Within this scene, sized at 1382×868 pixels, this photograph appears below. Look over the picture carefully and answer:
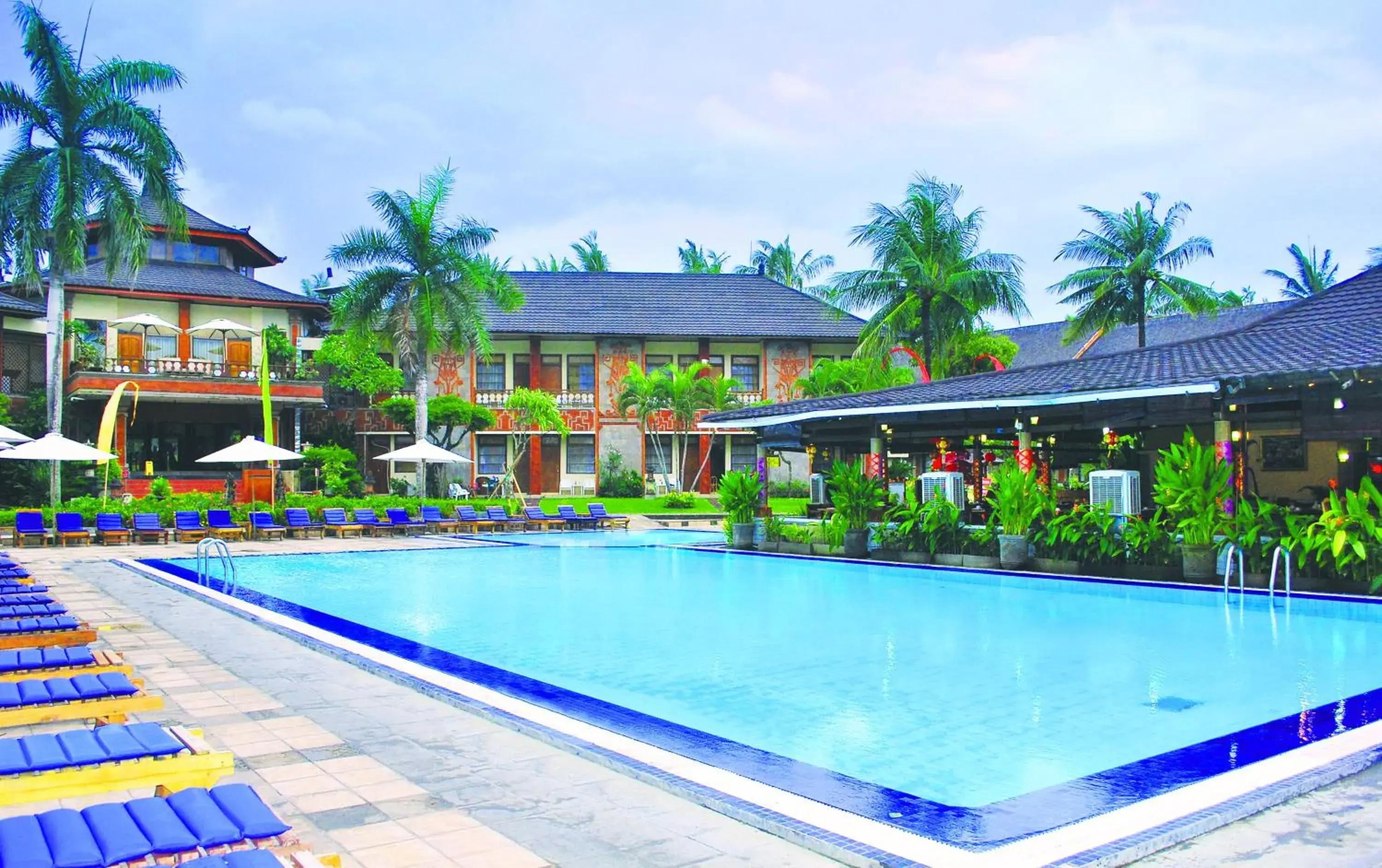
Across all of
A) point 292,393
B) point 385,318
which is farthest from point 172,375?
point 385,318

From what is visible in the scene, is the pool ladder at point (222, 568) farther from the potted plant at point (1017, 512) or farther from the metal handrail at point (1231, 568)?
the metal handrail at point (1231, 568)

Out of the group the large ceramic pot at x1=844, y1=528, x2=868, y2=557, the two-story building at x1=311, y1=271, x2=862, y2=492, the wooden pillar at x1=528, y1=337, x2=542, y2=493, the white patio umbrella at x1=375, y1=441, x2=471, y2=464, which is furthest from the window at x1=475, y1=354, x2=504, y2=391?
the large ceramic pot at x1=844, y1=528, x2=868, y2=557

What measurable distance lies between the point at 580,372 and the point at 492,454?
4.60 metres

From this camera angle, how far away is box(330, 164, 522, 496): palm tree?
95.8 feet

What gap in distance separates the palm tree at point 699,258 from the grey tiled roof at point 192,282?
23.4 meters

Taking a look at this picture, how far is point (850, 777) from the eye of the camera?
5.29 meters

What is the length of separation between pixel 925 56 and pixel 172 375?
23.8 meters

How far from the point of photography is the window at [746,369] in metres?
41.8

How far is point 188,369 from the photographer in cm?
3259

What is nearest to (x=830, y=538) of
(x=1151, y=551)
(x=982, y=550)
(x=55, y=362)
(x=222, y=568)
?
(x=982, y=550)

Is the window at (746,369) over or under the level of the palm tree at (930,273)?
under

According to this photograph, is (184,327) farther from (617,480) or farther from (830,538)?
(830,538)

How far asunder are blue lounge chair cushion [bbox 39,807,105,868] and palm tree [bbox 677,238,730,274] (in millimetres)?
52621

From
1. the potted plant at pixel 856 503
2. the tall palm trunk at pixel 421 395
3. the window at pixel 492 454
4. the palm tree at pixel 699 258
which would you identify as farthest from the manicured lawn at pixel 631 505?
the palm tree at pixel 699 258
